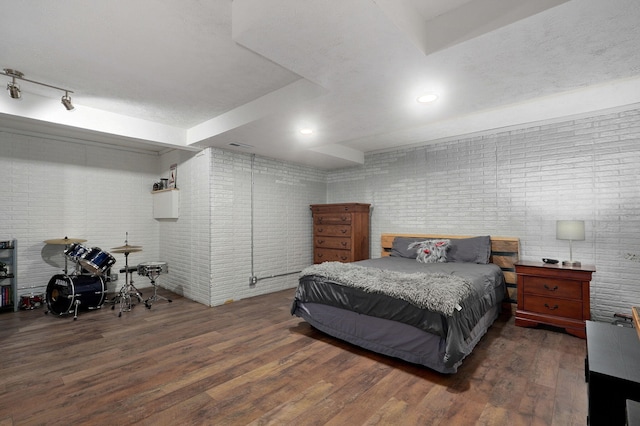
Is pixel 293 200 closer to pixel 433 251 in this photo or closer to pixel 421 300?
pixel 433 251

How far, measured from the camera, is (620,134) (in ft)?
11.3

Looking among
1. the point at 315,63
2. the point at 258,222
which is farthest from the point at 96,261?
the point at 315,63

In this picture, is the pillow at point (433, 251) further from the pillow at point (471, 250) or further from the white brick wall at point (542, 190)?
the white brick wall at point (542, 190)

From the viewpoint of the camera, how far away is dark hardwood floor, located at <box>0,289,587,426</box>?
6.29 ft

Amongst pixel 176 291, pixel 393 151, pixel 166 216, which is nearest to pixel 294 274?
pixel 176 291

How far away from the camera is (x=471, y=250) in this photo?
13.3ft

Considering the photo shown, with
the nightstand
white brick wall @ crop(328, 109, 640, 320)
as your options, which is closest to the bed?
the nightstand

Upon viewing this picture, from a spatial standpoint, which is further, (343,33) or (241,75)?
(241,75)

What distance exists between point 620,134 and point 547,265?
5.76 ft

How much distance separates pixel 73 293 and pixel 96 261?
491mm

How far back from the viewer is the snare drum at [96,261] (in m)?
3.96

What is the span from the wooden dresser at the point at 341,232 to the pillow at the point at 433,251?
1.25 metres

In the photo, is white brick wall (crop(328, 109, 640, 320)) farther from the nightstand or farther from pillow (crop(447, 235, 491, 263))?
the nightstand

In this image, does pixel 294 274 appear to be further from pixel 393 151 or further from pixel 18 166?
pixel 18 166
